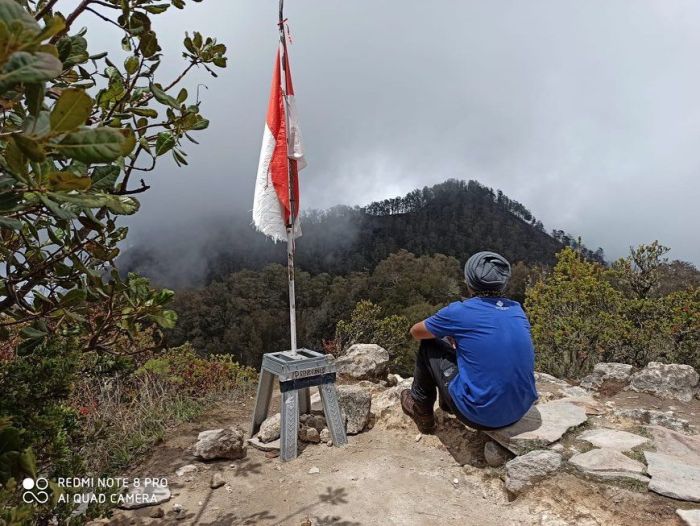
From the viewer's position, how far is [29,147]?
694 millimetres

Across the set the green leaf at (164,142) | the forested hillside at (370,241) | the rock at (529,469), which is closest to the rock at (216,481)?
the rock at (529,469)

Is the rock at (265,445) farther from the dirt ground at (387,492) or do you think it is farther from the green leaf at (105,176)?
the green leaf at (105,176)

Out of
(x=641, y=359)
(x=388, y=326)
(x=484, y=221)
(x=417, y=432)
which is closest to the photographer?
(x=417, y=432)

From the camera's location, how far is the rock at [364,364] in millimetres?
5066

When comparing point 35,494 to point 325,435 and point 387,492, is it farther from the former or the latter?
point 325,435

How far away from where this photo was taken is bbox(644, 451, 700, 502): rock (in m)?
2.28

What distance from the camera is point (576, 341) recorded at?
6.02m

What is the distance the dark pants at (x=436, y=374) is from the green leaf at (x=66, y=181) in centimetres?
256

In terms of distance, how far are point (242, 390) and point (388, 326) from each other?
6.67m

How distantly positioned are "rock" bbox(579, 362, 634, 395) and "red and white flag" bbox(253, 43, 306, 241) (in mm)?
3335

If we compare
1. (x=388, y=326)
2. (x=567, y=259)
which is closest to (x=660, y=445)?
(x=567, y=259)

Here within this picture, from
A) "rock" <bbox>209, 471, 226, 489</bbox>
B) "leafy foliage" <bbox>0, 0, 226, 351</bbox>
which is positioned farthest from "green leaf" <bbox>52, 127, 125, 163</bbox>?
"rock" <bbox>209, 471, 226, 489</bbox>

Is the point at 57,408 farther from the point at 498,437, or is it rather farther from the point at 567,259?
the point at 567,259

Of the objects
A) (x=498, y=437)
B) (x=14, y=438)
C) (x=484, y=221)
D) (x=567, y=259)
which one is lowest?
(x=498, y=437)
